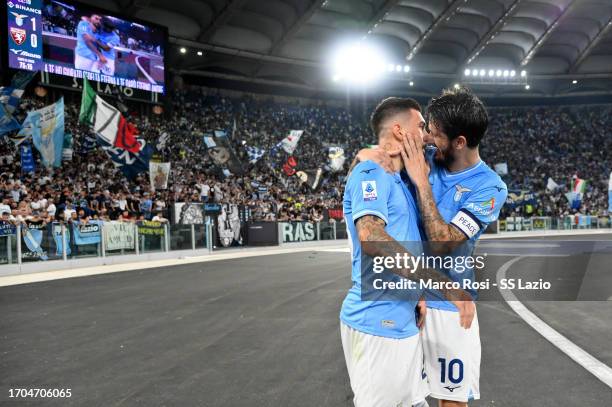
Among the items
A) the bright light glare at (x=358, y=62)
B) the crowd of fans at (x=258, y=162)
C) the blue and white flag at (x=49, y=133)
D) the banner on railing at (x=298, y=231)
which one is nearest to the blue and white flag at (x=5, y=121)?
the blue and white flag at (x=49, y=133)

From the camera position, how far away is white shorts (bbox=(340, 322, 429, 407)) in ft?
6.98

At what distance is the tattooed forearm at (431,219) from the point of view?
222 centimetres

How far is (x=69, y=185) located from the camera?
62.1ft

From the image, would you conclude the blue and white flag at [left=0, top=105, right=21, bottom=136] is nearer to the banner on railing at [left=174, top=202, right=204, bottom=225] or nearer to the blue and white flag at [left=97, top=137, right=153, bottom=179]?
the blue and white flag at [left=97, top=137, right=153, bottom=179]

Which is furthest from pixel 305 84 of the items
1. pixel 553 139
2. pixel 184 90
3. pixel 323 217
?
pixel 553 139

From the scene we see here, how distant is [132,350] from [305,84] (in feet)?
136

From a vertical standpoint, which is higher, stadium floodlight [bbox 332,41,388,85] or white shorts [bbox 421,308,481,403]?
stadium floodlight [bbox 332,41,388,85]

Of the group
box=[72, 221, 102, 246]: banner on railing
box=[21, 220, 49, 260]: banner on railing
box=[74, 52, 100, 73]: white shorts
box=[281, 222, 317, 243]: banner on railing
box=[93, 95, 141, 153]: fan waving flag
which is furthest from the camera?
box=[281, 222, 317, 243]: banner on railing

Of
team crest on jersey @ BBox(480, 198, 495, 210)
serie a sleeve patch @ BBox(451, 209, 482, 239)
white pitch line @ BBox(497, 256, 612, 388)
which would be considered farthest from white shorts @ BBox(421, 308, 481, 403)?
white pitch line @ BBox(497, 256, 612, 388)

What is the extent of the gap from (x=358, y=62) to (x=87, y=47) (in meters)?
22.4

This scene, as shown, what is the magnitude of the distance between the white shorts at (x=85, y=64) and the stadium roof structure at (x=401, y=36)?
23.3 feet

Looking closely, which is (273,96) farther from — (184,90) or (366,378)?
(366,378)

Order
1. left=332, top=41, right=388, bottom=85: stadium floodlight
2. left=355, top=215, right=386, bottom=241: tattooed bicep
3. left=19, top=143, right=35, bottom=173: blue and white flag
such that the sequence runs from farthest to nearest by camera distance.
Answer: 1. left=332, top=41, right=388, bottom=85: stadium floodlight
2. left=19, top=143, right=35, bottom=173: blue and white flag
3. left=355, top=215, right=386, bottom=241: tattooed bicep

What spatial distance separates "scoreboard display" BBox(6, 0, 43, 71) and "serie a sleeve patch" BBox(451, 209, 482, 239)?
77.7 ft
